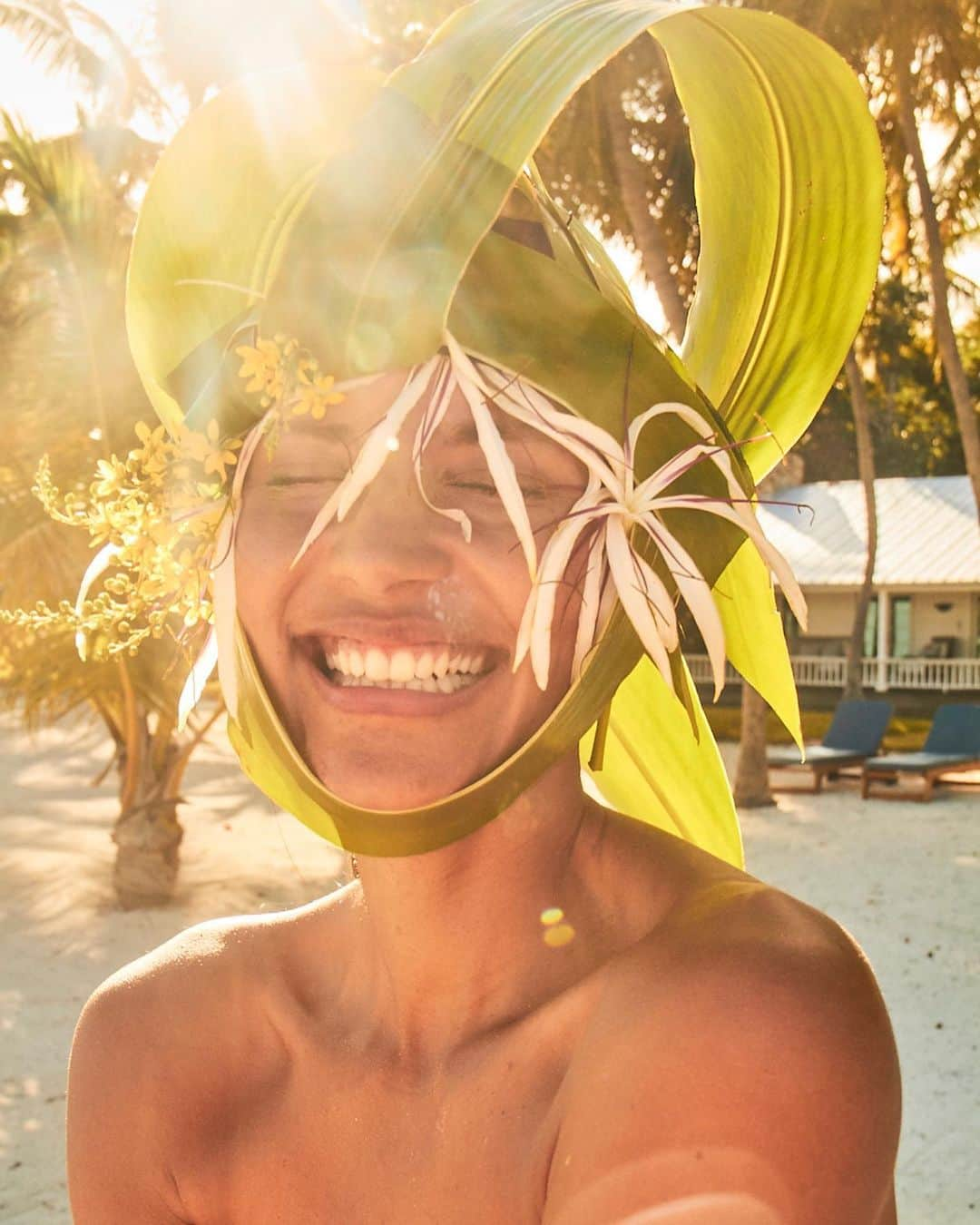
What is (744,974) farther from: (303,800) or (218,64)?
(218,64)

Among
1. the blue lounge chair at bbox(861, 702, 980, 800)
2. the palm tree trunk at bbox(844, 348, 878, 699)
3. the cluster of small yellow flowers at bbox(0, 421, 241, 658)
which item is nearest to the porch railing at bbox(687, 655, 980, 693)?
the palm tree trunk at bbox(844, 348, 878, 699)

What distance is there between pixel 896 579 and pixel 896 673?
267cm

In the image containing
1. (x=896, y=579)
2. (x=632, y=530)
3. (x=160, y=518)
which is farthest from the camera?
A: (x=896, y=579)

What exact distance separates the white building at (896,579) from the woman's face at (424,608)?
2582 cm

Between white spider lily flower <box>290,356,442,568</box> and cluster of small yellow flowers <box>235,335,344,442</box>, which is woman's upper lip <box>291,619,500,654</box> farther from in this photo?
cluster of small yellow flowers <box>235,335,344,442</box>

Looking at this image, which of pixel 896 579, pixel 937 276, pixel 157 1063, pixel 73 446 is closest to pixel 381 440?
pixel 157 1063

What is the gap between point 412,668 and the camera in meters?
1.43

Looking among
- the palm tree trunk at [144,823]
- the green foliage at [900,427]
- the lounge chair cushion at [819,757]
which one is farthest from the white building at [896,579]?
the palm tree trunk at [144,823]

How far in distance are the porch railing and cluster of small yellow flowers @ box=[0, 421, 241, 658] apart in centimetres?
2602

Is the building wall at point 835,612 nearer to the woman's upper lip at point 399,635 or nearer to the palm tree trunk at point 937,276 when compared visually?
the palm tree trunk at point 937,276

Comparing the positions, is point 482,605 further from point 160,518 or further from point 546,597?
point 160,518

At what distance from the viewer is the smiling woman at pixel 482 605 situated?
1.28 meters

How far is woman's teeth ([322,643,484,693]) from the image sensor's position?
4.67ft

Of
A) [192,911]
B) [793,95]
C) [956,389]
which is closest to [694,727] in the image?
[793,95]
